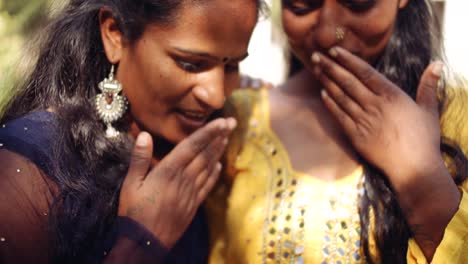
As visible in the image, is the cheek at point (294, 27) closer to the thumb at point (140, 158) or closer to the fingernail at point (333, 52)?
the fingernail at point (333, 52)

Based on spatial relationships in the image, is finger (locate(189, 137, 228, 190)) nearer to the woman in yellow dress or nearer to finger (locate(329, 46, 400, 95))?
the woman in yellow dress

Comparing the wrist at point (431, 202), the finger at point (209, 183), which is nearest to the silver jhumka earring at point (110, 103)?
the finger at point (209, 183)

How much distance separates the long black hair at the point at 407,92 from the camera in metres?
1.79

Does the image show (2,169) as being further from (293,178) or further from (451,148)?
(451,148)

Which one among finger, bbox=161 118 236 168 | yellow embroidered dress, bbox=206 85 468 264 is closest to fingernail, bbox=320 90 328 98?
yellow embroidered dress, bbox=206 85 468 264

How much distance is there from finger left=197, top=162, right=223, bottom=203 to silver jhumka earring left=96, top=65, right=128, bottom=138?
286 millimetres

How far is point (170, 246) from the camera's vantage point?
1716 mm

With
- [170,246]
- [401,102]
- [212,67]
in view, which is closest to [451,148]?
[401,102]

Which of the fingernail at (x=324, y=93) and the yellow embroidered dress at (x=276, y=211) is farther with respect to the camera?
the fingernail at (x=324, y=93)

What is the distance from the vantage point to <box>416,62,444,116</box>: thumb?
6.07ft

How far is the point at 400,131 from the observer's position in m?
1.79

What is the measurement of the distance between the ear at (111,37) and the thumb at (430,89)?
847 mm

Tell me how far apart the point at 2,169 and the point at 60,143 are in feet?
0.59

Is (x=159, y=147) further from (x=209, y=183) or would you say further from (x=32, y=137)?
(x=32, y=137)
